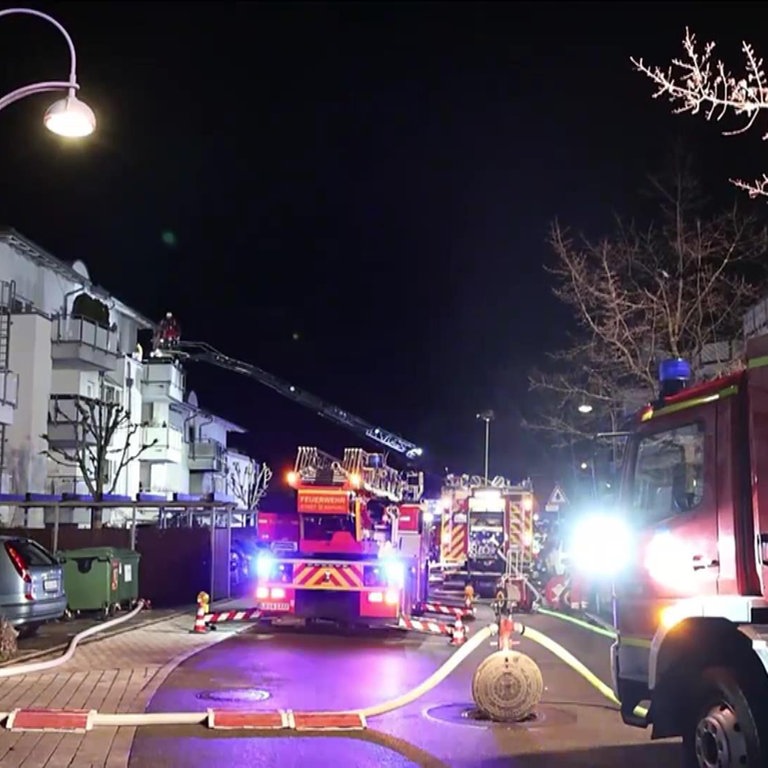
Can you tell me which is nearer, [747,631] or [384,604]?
[747,631]

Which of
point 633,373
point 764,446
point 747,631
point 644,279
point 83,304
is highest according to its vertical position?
point 83,304

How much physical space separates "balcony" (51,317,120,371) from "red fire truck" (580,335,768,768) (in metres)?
33.7

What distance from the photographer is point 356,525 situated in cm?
1578

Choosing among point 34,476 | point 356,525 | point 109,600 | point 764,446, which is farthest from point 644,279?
point 34,476

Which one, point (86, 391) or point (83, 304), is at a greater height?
point (83, 304)

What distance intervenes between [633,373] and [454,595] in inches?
271

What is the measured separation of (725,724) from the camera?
5551 mm

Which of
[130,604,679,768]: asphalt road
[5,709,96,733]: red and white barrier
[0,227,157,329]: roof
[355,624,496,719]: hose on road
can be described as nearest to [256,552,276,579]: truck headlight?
[130,604,679,768]: asphalt road

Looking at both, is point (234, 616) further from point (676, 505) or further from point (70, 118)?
point (676, 505)

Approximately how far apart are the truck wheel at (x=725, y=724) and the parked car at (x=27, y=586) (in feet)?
30.3

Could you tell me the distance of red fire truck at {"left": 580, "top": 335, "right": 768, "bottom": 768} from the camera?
18.1ft

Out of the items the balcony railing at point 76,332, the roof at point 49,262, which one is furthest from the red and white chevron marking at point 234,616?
the balcony railing at point 76,332

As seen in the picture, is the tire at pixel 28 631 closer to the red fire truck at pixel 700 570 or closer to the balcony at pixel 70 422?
the red fire truck at pixel 700 570

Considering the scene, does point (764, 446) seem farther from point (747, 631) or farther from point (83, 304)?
point (83, 304)
